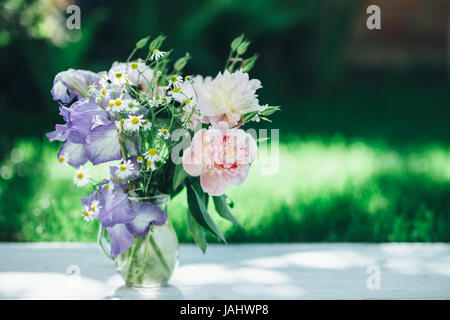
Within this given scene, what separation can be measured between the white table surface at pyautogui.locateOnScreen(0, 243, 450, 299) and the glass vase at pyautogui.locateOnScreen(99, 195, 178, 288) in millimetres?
33

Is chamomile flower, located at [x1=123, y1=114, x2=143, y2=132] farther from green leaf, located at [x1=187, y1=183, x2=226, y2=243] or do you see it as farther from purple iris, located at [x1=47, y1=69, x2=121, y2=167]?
green leaf, located at [x1=187, y1=183, x2=226, y2=243]

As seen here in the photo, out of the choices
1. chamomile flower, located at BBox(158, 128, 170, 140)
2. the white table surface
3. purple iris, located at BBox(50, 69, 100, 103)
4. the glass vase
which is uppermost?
purple iris, located at BBox(50, 69, 100, 103)

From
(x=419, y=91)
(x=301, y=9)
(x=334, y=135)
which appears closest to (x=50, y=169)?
(x=334, y=135)

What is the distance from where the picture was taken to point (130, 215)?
1364 mm

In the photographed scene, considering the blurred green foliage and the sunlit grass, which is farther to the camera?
the blurred green foliage

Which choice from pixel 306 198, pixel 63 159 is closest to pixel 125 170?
pixel 63 159

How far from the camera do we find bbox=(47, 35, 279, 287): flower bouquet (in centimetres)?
136

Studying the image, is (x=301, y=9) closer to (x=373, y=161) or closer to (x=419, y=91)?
(x=419, y=91)

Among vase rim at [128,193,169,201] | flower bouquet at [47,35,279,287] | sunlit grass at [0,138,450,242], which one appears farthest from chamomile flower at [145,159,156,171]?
sunlit grass at [0,138,450,242]

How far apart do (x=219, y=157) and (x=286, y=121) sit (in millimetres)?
5100

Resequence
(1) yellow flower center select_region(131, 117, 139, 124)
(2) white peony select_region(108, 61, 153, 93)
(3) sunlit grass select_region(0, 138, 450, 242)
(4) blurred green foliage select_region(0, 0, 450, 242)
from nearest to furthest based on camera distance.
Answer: (1) yellow flower center select_region(131, 117, 139, 124) < (2) white peony select_region(108, 61, 153, 93) < (3) sunlit grass select_region(0, 138, 450, 242) < (4) blurred green foliage select_region(0, 0, 450, 242)

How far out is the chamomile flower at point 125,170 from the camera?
1.36 meters

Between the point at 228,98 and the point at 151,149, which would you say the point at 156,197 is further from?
the point at 228,98

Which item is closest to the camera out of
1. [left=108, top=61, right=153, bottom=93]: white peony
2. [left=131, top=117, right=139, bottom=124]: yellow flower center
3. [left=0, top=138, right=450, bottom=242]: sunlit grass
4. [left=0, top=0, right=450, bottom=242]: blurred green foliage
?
[left=131, top=117, right=139, bottom=124]: yellow flower center
